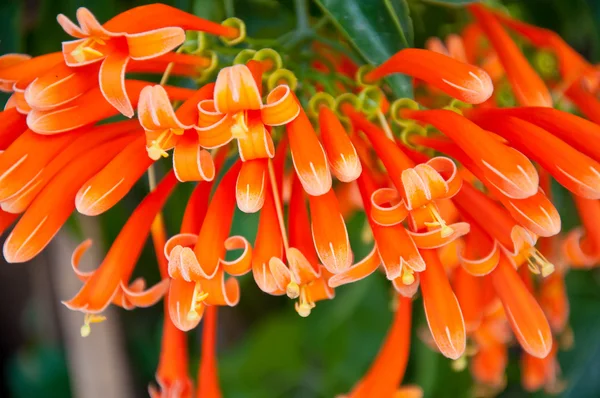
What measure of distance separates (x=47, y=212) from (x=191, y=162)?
0.34 feet

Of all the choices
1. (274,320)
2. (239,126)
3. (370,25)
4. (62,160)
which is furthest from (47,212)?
(274,320)

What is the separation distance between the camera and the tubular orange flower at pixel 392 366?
0.48 m

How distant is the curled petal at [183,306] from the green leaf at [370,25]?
0.62 feet

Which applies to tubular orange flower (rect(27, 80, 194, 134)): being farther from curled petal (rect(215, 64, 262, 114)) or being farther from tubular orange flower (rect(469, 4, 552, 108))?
tubular orange flower (rect(469, 4, 552, 108))

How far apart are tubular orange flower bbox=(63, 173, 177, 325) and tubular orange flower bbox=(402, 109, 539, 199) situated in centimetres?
21

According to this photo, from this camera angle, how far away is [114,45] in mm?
349

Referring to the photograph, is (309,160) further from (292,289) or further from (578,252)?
(578,252)

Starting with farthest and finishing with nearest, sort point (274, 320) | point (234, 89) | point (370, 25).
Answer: point (274, 320)
point (370, 25)
point (234, 89)

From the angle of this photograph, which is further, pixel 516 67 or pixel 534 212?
pixel 516 67

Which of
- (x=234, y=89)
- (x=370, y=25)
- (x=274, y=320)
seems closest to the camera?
(x=234, y=89)

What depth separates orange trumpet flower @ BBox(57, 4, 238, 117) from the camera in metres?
0.33

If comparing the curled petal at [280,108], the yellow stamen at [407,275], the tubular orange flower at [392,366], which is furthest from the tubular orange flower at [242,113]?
the tubular orange flower at [392,366]

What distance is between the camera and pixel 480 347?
2.13 ft

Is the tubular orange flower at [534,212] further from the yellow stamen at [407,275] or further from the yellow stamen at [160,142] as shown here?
the yellow stamen at [160,142]
